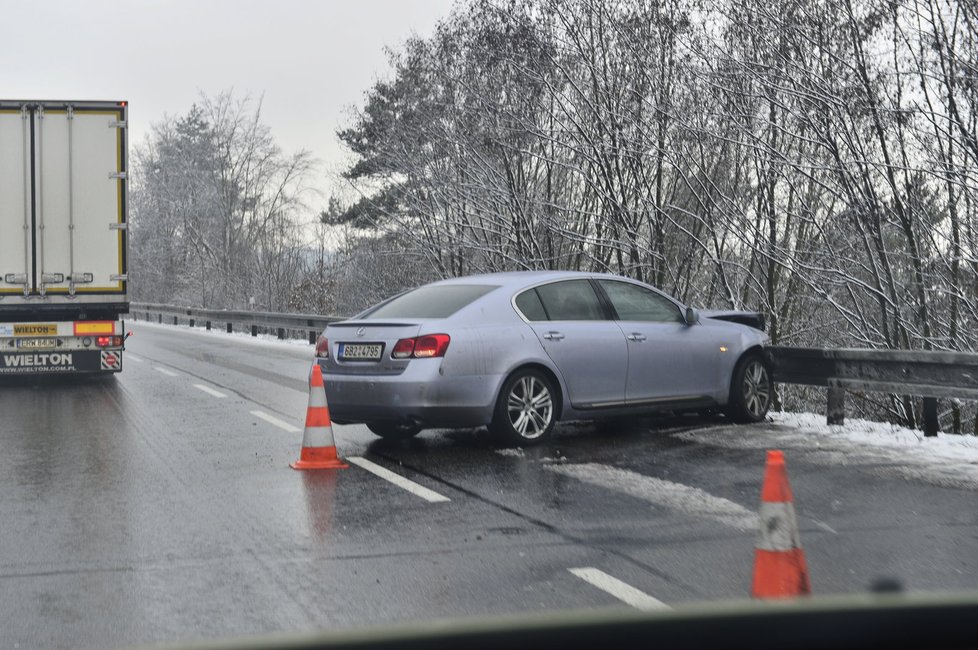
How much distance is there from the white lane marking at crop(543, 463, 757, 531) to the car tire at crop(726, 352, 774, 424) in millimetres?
2736

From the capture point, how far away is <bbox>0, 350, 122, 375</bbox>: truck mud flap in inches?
628

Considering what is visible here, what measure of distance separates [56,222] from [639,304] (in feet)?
29.8

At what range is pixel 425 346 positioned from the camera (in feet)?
29.5

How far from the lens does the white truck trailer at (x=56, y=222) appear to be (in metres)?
15.6

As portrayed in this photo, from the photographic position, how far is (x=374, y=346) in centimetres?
Result: 925

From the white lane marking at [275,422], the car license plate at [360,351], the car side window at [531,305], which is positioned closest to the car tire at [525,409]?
the car side window at [531,305]

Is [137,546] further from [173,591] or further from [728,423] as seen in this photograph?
[728,423]

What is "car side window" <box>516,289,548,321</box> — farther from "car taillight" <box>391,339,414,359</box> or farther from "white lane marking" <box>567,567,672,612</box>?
"white lane marking" <box>567,567,672,612</box>

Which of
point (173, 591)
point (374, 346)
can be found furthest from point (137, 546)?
point (374, 346)

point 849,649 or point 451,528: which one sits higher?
point 849,649

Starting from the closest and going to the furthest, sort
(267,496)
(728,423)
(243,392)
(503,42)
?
1. (267,496)
2. (728,423)
3. (243,392)
4. (503,42)

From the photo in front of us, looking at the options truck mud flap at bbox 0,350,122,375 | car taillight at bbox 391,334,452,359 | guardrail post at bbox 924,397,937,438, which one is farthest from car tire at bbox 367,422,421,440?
truck mud flap at bbox 0,350,122,375

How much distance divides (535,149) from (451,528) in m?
17.6

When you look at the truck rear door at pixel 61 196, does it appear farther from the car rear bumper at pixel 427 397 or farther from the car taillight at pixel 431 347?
the car taillight at pixel 431 347
